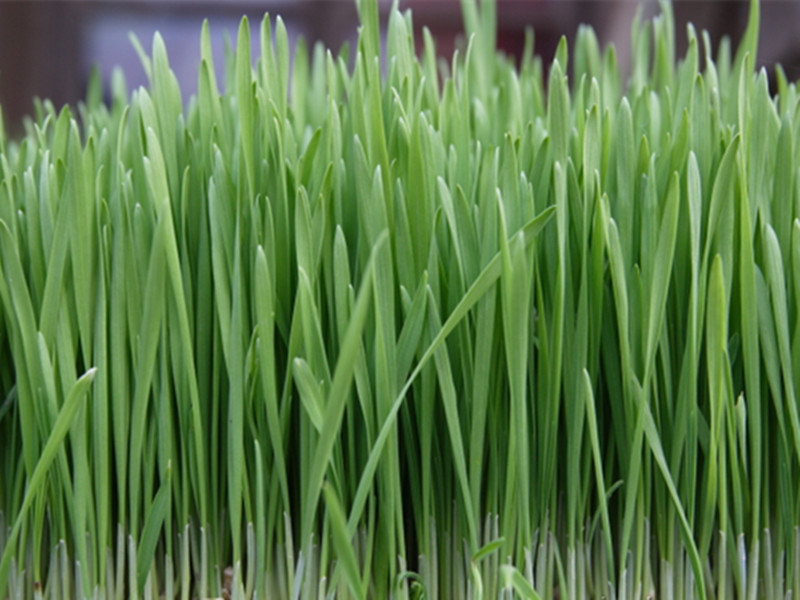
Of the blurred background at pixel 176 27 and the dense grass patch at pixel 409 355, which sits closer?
the dense grass patch at pixel 409 355

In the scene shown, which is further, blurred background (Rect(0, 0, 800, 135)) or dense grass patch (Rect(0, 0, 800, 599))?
blurred background (Rect(0, 0, 800, 135))

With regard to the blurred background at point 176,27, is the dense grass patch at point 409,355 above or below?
below

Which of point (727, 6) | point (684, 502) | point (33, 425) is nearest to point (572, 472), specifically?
point (684, 502)

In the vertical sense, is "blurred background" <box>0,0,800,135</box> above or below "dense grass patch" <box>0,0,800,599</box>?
above
